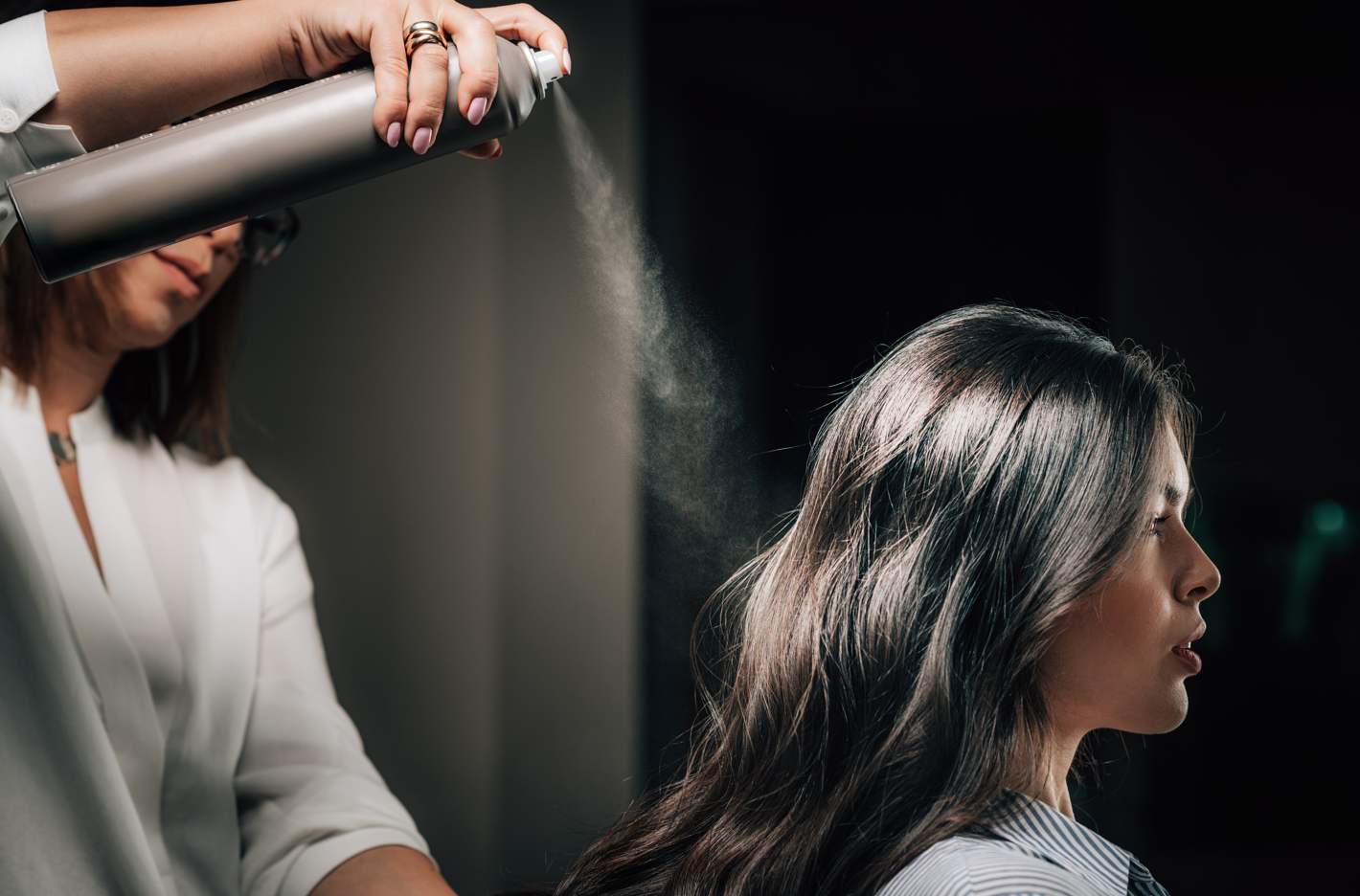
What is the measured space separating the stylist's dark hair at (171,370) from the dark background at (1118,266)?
1.43ft

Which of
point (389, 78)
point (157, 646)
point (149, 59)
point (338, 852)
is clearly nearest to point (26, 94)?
point (149, 59)

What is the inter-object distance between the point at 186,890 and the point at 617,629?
42 centimetres

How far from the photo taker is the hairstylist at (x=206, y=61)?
1.67 feet

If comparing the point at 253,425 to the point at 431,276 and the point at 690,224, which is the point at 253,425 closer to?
the point at 431,276

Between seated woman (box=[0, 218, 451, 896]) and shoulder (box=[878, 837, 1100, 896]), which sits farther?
seated woman (box=[0, 218, 451, 896])

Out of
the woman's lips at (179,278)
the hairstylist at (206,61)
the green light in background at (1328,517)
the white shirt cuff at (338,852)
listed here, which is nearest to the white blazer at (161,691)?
the white shirt cuff at (338,852)

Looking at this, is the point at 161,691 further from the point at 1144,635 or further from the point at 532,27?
the point at 1144,635

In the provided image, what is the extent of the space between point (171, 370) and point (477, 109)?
0.48 m

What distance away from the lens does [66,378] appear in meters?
0.78

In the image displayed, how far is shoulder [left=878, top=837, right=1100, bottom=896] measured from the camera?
1.53 ft

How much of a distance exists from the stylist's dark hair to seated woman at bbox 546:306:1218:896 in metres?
0.56

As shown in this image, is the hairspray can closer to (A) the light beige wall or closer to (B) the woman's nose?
(A) the light beige wall

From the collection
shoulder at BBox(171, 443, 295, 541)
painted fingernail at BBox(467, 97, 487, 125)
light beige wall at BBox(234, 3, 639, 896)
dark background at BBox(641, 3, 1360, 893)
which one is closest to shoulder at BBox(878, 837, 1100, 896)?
dark background at BBox(641, 3, 1360, 893)

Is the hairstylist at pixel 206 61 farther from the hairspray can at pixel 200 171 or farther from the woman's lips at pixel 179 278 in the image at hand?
the woman's lips at pixel 179 278
